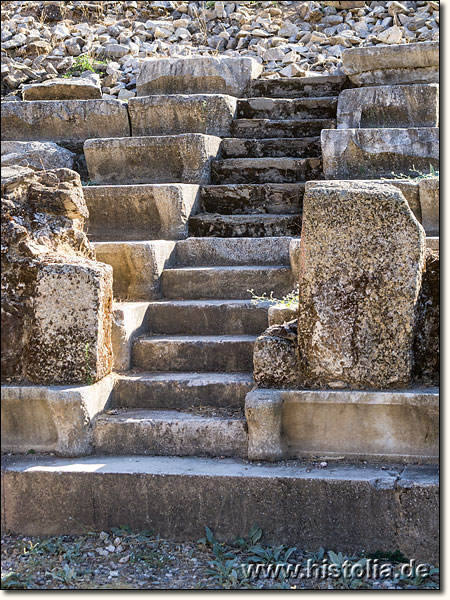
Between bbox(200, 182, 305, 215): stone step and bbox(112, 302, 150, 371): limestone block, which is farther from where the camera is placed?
bbox(200, 182, 305, 215): stone step

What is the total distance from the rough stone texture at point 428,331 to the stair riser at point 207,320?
105 centimetres

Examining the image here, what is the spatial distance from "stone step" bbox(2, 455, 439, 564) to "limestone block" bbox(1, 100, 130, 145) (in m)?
3.38

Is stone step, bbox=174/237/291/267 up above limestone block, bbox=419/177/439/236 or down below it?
below

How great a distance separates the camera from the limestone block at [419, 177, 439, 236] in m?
4.70

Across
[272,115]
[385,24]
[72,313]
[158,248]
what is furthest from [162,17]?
[72,313]

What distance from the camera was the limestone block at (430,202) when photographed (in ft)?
15.4

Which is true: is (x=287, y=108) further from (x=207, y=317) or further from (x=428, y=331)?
(x=428, y=331)

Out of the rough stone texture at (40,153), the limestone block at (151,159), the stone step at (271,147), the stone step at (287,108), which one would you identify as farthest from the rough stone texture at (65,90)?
the stone step at (271,147)

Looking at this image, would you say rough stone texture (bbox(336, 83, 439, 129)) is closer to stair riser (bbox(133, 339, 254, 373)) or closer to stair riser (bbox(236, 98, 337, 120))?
stair riser (bbox(236, 98, 337, 120))

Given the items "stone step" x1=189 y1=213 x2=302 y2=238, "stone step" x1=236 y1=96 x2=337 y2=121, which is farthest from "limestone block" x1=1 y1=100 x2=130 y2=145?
"stone step" x1=189 y1=213 x2=302 y2=238

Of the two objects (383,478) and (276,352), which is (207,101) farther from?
(383,478)

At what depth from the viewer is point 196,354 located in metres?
4.30

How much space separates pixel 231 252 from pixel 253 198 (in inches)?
26.3

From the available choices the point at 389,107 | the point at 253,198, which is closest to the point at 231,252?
the point at 253,198
